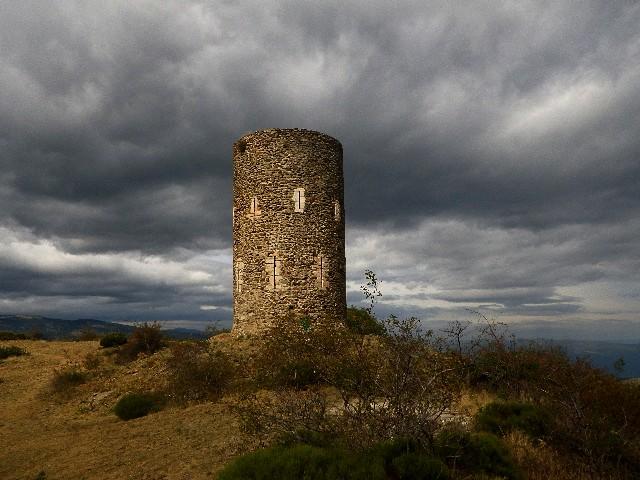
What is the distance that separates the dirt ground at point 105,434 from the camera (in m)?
9.25

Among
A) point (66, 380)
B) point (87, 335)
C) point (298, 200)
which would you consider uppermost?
point (298, 200)

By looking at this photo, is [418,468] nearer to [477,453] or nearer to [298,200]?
[477,453]

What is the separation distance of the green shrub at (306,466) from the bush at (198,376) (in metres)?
9.00

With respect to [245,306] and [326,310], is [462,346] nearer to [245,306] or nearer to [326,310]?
[326,310]

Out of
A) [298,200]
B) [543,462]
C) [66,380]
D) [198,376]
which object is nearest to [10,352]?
[66,380]

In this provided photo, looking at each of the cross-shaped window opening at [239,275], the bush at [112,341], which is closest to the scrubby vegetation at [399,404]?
the cross-shaped window opening at [239,275]

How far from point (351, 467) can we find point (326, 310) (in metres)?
14.2

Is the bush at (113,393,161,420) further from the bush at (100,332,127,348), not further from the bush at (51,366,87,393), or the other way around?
the bush at (100,332,127,348)

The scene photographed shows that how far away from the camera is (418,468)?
20.6 ft

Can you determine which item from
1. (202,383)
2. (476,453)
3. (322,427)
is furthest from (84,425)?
(476,453)

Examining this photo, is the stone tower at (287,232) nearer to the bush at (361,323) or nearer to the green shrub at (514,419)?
the bush at (361,323)

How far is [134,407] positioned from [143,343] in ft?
34.7

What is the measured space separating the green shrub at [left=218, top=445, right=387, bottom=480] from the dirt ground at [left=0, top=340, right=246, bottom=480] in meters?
2.56

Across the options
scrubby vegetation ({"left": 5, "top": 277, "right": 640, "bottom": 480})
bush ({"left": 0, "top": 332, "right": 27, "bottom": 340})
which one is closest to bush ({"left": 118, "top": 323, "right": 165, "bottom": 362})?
scrubby vegetation ({"left": 5, "top": 277, "right": 640, "bottom": 480})
